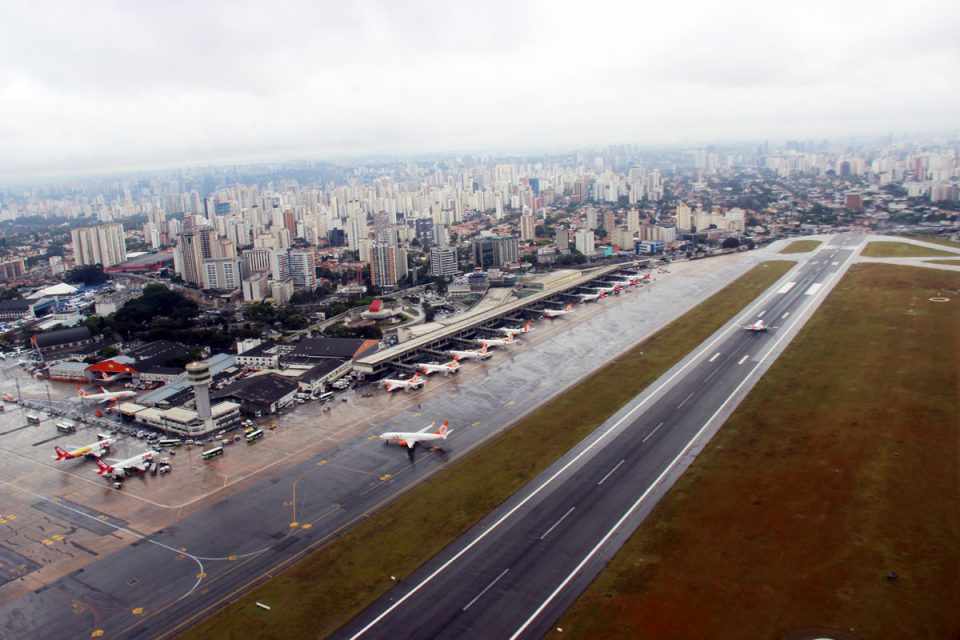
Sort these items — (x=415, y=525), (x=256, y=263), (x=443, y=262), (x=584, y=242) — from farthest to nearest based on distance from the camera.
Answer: (x=584, y=242) < (x=256, y=263) < (x=443, y=262) < (x=415, y=525)

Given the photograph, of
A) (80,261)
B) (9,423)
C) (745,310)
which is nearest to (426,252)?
(80,261)

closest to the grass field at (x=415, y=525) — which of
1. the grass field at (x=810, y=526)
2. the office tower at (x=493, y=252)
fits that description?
the grass field at (x=810, y=526)

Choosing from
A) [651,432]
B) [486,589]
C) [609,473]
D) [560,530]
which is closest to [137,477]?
[486,589]

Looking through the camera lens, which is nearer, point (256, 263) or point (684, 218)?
point (256, 263)

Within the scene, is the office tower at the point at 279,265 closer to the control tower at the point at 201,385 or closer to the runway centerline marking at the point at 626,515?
the control tower at the point at 201,385

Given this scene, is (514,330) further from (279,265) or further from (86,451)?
(279,265)

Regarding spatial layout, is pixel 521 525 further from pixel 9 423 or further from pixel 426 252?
pixel 426 252
